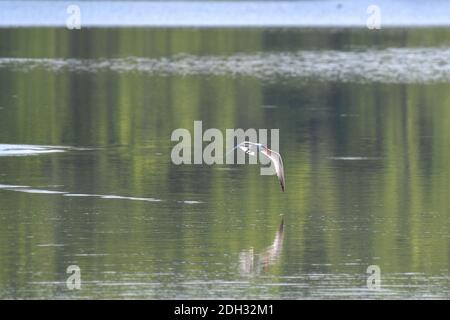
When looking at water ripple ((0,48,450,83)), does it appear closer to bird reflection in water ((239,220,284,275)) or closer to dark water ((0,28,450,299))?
dark water ((0,28,450,299))

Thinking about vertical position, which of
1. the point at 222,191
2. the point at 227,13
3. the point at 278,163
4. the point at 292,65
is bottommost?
the point at 222,191

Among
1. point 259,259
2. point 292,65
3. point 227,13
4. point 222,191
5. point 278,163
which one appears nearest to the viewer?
point 259,259

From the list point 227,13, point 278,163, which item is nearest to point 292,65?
point 227,13

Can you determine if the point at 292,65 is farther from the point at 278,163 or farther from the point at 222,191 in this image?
the point at 278,163

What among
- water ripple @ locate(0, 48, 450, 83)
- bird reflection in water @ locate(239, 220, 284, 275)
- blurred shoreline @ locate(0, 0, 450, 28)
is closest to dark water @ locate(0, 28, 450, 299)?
bird reflection in water @ locate(239, 220, 284, 275)

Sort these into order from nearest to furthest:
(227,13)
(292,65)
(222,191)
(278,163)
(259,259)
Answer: (259,259) < (278,163) < (222,191) < (292,65) < (227,13)

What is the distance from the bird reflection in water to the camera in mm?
18609

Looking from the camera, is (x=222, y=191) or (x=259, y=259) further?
(x=222, y=191)

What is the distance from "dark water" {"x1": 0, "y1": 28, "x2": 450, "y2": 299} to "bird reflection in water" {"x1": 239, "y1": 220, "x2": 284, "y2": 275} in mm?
22

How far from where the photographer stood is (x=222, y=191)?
24156 mm

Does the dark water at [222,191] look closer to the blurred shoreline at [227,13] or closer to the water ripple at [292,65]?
the water ripple at [292,65]

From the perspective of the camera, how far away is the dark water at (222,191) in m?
18.3

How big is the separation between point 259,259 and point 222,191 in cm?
505
